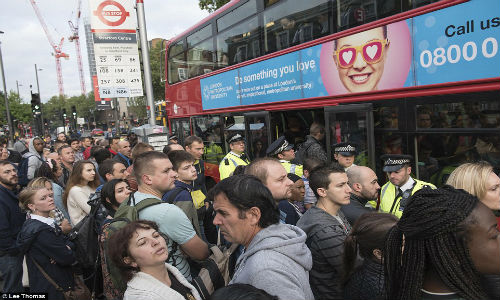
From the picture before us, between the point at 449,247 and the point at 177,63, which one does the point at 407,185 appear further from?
the point at 177,63

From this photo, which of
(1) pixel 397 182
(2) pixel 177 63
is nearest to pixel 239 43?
(2) pixel 177 63

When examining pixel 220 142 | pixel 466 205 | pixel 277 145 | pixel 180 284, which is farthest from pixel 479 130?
pixel 220 142

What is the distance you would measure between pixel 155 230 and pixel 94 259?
5.41 feet

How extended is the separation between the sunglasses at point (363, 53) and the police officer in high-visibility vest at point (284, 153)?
1.49 m

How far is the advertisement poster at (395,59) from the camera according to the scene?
3.53 m

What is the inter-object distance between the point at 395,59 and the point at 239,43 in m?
3.62

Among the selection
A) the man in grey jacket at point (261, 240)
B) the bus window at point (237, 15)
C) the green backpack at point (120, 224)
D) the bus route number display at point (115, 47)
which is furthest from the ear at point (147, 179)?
the bus route number display at point (115, 47)

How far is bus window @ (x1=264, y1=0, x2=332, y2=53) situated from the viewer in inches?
210

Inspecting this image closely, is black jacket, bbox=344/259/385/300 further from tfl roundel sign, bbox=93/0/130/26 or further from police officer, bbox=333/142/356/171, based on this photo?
tfl roundel sign, bbox=93/0/130/26

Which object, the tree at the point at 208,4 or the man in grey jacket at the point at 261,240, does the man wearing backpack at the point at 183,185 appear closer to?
the man in grey jacket at the point at 261,240

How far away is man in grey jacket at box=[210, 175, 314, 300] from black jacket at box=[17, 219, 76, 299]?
193cm

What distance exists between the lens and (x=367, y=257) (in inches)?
75.3

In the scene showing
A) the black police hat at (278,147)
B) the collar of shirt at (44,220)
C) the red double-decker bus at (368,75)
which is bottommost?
the collar of shirt at (44,220)

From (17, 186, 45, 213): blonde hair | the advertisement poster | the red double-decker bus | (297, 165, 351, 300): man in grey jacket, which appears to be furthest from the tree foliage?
(297, 165, 351, 300): man in grey jacket
